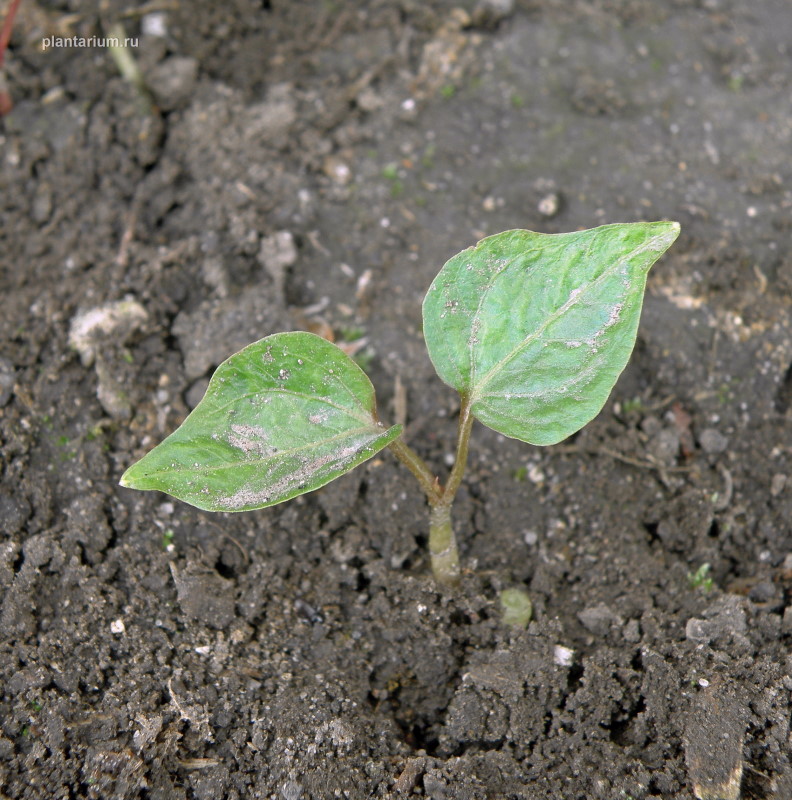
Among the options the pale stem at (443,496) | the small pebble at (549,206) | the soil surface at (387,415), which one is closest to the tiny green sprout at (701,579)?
the soil surface at (387,415)

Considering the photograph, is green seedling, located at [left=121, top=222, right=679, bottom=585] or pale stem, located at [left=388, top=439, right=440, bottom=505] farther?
pale stem, located at [left=388, top=439, right=440, bottom=505]

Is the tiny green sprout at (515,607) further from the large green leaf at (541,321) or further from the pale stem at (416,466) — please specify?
the large green leaf at (541,321)

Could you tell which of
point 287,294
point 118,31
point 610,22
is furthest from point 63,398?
point 610,22

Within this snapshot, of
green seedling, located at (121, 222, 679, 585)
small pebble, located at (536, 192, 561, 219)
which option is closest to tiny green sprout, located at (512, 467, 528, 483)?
green seedling, located at (121, 222, 679, 585)

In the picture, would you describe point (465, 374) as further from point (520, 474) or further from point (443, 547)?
point (520, 474)

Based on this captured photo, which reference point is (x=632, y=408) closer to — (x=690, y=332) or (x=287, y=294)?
(x=690, y=332)

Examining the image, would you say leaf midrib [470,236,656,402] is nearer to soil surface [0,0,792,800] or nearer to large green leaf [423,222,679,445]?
large green leaf [423,222,679,445]
